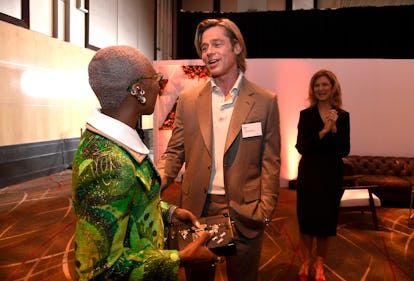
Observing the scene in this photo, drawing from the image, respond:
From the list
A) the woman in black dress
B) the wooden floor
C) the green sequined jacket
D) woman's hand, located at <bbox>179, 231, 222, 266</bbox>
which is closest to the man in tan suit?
woman's hand, located at <bbox>179, 231, 222, 266</bbox>

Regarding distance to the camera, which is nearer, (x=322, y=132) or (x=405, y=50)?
(x=322, y=132)

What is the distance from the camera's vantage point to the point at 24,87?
6672 millimetres

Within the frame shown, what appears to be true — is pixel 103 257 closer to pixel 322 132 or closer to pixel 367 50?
pixel 322 132

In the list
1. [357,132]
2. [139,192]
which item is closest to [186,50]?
[357,132]

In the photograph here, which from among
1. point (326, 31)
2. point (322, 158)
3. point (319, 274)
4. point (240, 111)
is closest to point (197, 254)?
point (240, 111)

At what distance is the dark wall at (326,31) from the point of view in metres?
→ 8.77

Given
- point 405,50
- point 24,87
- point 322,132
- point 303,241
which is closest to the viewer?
point 322,132

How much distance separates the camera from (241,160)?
168cm

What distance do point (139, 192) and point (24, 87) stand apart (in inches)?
263

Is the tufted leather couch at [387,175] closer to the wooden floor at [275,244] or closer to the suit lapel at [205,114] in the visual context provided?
the wooden floor at [275,244]

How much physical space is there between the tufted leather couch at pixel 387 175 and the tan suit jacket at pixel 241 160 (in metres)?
4.09

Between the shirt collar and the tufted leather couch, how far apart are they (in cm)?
501

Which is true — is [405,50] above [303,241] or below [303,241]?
above

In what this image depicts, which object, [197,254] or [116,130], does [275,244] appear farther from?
[116,130]
